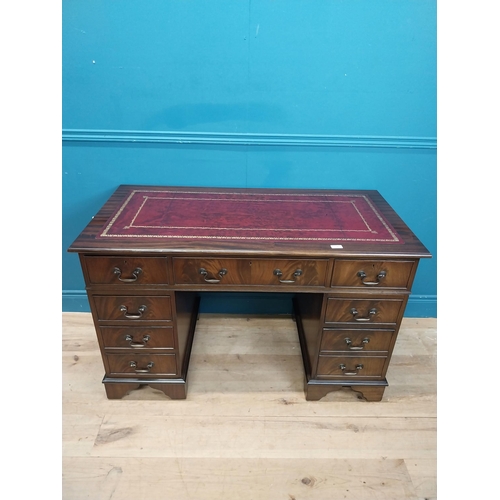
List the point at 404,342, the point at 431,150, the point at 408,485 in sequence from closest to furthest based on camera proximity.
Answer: the point at 408,485 → the point at 431,150 → the point at 404,342

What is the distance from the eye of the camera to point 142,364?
5.80 feet

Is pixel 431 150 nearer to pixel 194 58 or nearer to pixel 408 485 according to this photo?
pixel 194 58

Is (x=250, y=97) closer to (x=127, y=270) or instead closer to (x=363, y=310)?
(x=127, y=270)

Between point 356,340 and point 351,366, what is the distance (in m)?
0.15

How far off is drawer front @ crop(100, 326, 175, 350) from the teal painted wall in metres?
0.77

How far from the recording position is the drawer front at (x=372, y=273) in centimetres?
152

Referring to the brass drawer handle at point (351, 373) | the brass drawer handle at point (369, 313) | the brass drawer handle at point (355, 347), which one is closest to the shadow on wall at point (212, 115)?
the brass drawer handle at point (369, 313)

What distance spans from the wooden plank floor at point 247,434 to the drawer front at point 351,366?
0.53ft

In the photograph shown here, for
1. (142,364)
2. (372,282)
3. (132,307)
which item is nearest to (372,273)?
(372,282)

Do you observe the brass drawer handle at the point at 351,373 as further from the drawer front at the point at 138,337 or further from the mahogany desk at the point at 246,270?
the drawer front at the point at 138,337

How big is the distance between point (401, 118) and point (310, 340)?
1225mm

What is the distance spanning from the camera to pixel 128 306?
5.28ft
